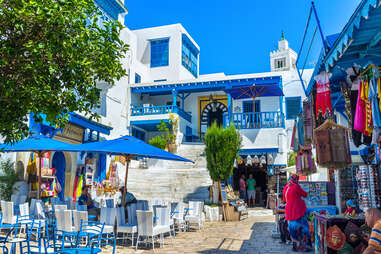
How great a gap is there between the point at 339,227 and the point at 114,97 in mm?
14279

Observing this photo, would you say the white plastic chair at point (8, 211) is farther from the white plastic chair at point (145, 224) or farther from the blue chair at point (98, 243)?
the white plastic chair at point (145, 224)

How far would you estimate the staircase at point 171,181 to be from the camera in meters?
14.6

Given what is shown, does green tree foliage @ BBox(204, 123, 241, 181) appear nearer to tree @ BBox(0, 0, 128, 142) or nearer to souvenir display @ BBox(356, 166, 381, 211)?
souvenir display @ BBox(356, 166, 381, 211)

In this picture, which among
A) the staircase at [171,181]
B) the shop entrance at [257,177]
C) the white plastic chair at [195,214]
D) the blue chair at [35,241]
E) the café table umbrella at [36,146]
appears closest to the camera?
the blue chair at [35,241]

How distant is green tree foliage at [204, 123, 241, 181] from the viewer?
495 inches

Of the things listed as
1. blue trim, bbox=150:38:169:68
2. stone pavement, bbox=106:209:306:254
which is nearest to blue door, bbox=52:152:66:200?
stone pavement, bbox=106:209:306:254

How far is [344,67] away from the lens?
17.0 ft

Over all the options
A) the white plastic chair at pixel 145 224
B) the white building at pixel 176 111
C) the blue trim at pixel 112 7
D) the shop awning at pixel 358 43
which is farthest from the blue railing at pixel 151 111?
the shop awning at pixel 358 43

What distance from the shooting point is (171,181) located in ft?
Result: 51.1

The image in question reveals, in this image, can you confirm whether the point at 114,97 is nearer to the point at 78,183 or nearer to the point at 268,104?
the point at 78,183

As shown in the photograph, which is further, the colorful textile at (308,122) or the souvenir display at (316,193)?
the souvenir display at (316,193)

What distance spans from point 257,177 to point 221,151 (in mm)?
8239

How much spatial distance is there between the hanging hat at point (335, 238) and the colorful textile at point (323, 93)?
83.8 inches

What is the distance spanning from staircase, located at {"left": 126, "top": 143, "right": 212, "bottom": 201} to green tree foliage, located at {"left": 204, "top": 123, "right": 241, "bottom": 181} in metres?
1.95
